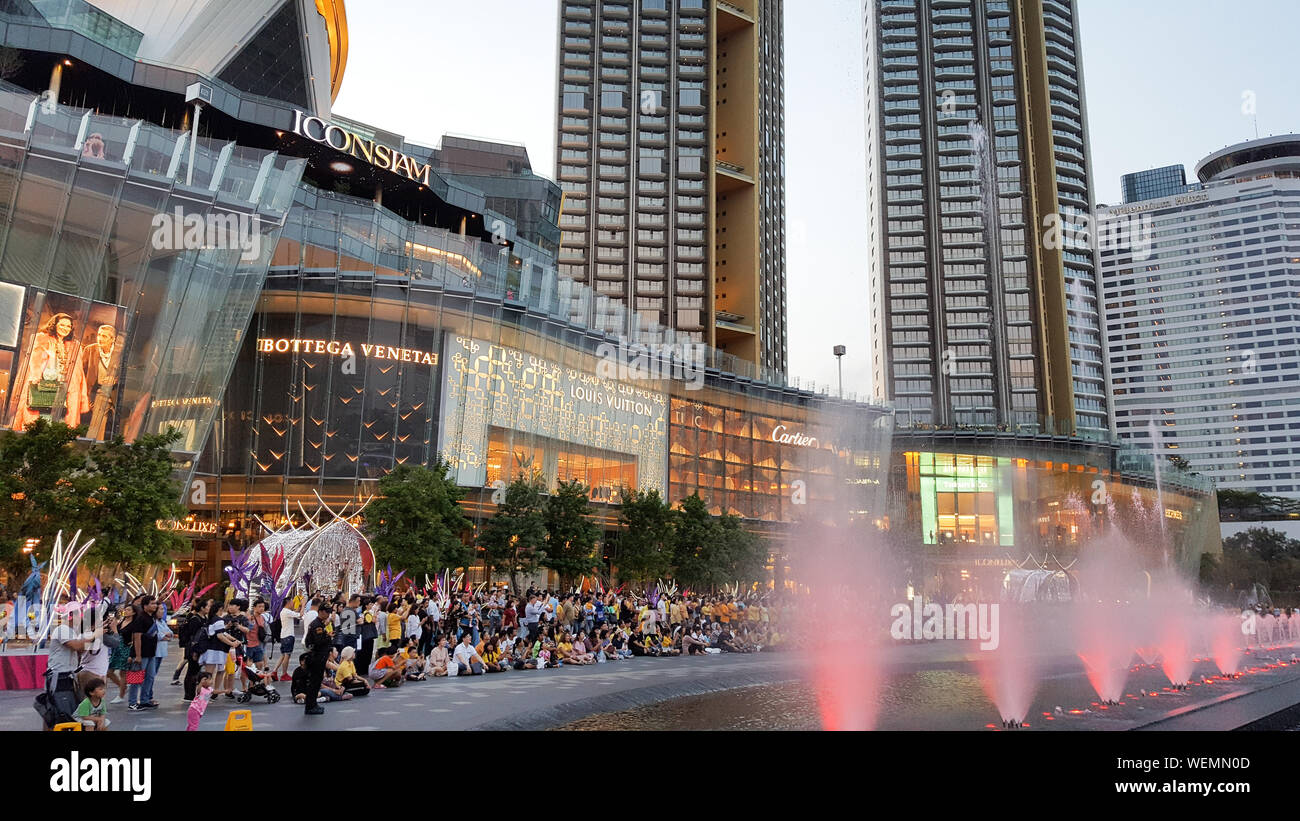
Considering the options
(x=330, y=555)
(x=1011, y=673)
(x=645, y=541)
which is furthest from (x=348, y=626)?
(x=645, y=541)

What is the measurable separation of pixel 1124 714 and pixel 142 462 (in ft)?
78.0

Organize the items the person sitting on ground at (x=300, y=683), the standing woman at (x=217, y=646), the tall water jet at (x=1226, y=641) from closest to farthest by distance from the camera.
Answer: the standing woman at (x=217, y=646)
the person sitting on ground at (x=300, y=683)
the tall water jet at (x=1226, y=641)

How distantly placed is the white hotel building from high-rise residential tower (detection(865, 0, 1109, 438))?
67156 mm

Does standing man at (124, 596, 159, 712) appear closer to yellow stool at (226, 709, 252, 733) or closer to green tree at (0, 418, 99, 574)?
yellow stool at (226, 709, 252, 733)

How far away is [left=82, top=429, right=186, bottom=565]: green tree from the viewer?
74.3ft

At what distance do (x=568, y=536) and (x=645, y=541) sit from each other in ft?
20.1

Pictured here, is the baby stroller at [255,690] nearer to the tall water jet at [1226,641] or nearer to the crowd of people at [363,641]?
the crowd of people at [363,641]

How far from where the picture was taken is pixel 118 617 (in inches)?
598

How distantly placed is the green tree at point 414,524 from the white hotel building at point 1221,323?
172481mm

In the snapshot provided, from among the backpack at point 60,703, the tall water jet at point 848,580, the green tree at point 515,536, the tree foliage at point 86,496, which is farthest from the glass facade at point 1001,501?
the backpack at point 60,703

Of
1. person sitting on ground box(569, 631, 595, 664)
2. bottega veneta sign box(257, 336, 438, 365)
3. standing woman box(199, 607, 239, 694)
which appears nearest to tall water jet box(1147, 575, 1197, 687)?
person sitting on ground box(569, 631, 595, 664)

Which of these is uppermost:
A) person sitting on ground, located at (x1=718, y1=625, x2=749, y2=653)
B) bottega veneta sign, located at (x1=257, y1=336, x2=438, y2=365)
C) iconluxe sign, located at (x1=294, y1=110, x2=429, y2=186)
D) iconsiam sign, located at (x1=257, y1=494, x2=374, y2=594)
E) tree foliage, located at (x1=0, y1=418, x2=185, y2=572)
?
iconluxe sign, located at (x1=294, y1=110, x2=429, y2=186)

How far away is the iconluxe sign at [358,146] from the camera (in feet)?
160
